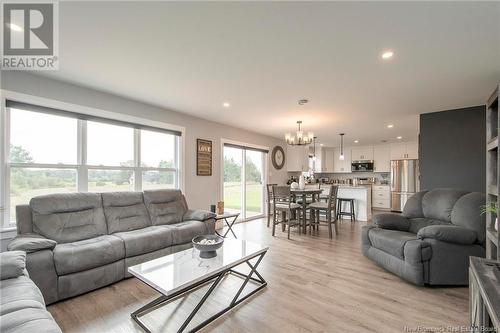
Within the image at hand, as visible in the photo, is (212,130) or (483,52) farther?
(212,130)

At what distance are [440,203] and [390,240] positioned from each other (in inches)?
42.3

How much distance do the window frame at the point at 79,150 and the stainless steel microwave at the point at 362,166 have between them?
710 cm

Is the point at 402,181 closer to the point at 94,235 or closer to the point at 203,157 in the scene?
the point at 203,157

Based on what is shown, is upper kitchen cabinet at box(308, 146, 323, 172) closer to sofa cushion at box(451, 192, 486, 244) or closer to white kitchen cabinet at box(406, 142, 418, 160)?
white kitchen cabinet at box(406, 142, 418, 160)

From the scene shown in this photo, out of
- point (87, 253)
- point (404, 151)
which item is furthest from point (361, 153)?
point (87, 253)

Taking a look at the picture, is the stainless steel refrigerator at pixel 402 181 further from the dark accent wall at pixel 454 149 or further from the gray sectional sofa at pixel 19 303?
the gray sectional sofa at pixel 19 303

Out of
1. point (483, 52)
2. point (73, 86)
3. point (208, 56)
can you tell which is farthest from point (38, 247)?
point (483, 52)

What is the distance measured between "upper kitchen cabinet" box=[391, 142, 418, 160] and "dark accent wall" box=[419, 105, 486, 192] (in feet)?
12.5

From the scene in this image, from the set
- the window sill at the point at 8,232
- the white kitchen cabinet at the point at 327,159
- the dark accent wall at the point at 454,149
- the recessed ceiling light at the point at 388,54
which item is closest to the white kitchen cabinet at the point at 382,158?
the white kitchen cabinet at the point at 327,159

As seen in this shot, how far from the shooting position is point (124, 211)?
320cm

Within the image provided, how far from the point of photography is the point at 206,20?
1.75m

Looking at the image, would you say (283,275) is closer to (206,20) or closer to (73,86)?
(206,20)

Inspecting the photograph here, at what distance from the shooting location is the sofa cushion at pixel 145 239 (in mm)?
2680

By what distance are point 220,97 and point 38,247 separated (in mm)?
2766
